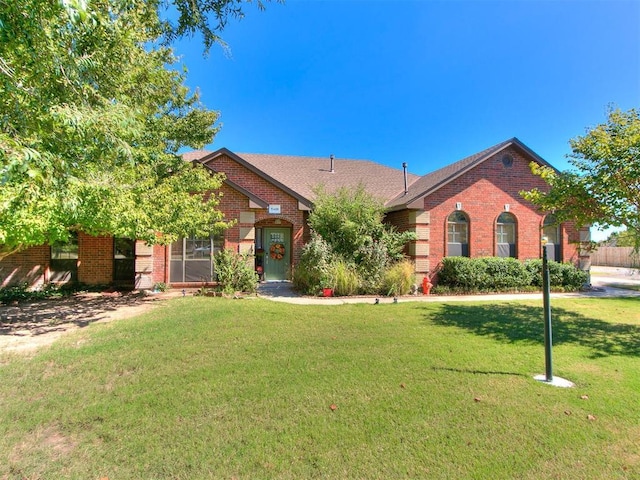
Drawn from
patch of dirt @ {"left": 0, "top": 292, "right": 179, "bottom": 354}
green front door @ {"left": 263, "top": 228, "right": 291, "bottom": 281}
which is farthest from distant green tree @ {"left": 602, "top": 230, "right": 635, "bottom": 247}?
patch of dirt @ {"left": 0, "top": 292, "right": 179, "bottom": 354}

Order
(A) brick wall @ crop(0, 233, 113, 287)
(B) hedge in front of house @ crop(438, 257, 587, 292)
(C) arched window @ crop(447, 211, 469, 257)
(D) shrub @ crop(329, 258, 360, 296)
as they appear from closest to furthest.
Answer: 1. (D) shrub @ crop(329, 258, 360, 296)
2. (A) brick wall @ crop(0, 233, 113, 287)
3. (B) hedge in front of house @ crop(438, 257, 587, 292)
4. (C) arched window @ crop(447, 211, 469, 257)

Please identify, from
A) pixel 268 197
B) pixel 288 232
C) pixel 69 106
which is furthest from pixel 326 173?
pixel 69 106

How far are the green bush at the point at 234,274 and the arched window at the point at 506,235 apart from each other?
10.2 m

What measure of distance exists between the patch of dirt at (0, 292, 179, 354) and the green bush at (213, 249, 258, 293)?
5.52 ft

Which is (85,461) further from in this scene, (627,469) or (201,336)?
(627,469)

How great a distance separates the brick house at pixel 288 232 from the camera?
1226 cm

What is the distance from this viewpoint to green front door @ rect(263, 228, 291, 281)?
47.8ft

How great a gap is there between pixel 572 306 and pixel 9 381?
12485 mm

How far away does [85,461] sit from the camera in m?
2.77

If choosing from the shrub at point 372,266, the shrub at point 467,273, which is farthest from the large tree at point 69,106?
the shrub at point 467,273

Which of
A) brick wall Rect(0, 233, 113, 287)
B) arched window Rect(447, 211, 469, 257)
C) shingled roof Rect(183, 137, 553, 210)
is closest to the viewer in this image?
brick wall Rect(0, 233, 113, 287)

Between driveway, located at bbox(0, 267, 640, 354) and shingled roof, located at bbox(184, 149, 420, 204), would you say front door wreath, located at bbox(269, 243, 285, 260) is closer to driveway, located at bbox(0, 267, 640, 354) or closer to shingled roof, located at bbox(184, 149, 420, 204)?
driveway, located at bbox(0, 267, 640, 354)

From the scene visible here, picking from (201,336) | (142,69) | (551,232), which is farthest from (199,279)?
(551,232)

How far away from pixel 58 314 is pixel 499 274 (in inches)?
543
